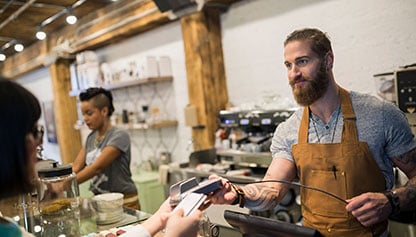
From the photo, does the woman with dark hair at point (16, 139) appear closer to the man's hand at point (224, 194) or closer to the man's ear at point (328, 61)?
the man's hand at point (224, 194)

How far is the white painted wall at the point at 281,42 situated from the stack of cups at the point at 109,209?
2.05ft

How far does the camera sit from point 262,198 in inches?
64.6

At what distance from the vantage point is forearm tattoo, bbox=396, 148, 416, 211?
1445mm

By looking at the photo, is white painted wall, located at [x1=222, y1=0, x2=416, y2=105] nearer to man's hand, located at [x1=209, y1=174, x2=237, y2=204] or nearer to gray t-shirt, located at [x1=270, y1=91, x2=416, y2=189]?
gray t-shirt, located at [x1=270, y1=91, x2=416, y2=189]

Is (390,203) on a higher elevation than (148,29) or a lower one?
lower

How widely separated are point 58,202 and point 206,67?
6.70 ft

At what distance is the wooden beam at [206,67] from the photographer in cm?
353

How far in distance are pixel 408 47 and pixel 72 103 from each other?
4923mm

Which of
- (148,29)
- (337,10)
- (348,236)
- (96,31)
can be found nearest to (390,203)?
(348,236)

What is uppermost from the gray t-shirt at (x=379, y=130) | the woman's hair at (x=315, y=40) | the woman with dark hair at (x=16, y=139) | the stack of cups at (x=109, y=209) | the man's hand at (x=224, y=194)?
the woman's hair at (x=315, y=40)

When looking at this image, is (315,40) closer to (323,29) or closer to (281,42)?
(323,29)

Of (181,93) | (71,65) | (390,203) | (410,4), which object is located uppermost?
(71,65)

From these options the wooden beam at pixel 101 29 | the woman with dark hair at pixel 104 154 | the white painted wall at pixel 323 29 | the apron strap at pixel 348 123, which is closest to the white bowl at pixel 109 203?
the woman with dark hair at pixel 104 154

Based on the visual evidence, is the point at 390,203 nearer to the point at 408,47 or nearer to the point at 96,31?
the point at 408,47
